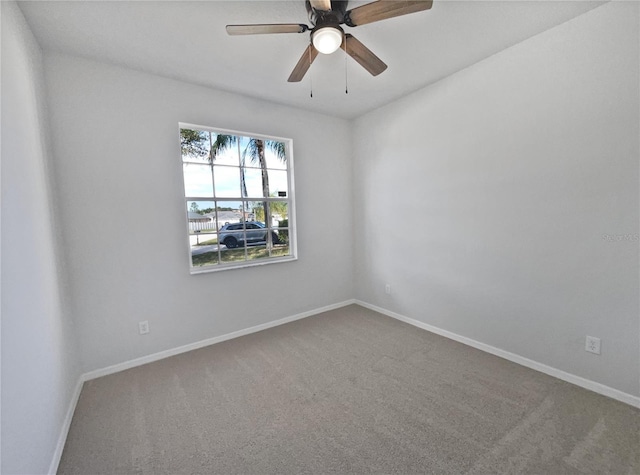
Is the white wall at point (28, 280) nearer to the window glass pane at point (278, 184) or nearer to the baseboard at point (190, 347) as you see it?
the baseboard at point (190, 347)

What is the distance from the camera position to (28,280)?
136 centimetres

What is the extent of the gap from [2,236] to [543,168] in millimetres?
3267

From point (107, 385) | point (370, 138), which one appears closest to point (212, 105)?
point (370, 138)

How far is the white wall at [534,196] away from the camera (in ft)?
5.77

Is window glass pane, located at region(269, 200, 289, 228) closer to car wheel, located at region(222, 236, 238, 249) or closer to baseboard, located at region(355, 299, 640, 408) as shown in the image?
car wheel, located at region(222, 236, 238, 249)

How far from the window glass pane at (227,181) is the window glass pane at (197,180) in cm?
7

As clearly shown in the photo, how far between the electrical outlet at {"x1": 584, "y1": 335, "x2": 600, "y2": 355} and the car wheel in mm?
3146

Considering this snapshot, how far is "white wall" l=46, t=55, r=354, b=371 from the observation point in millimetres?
2115

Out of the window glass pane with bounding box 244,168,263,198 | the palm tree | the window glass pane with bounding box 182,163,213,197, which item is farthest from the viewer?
the window glass pane with bounding box 244,168,263,198

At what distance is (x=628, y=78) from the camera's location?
5.53ft

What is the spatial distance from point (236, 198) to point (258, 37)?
4.99 ft

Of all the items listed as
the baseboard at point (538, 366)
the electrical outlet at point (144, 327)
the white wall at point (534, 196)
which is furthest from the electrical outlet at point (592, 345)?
the electrical outlet at point (144, 327)

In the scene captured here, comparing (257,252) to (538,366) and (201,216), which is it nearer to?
(201,216)

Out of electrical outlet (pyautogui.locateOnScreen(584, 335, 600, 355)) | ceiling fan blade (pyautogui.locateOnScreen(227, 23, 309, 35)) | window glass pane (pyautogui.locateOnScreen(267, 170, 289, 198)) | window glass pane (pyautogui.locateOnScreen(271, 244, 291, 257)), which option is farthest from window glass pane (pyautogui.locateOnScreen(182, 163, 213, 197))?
electrical outlet (pyautogui.locateOnScreen(584, 335, 600, 355))
